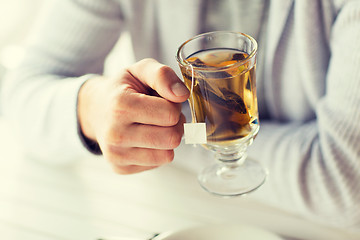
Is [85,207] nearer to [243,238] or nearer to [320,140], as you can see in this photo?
[243,238]

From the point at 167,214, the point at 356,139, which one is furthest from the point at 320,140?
the point at 167,214

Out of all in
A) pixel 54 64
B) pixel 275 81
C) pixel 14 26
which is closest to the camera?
pixel 275 81

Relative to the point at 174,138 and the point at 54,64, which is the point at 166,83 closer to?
the point at 174,138

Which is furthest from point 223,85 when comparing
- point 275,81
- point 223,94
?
point 275,81

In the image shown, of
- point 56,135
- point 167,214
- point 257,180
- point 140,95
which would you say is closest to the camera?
point 140,95

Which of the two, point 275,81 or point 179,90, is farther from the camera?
point 275,81

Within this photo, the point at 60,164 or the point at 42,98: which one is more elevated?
the point at 42,98

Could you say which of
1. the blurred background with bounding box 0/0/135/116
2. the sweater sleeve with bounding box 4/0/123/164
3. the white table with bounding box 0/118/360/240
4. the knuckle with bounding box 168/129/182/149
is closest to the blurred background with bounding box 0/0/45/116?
the blurred background with bounding box 0/0/135/116

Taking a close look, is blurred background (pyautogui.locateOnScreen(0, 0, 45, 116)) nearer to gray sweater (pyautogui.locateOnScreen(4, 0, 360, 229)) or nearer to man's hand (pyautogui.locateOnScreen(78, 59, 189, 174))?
gray sweater (pyautogui.locateOnScreen(4, 0, 360, 229))

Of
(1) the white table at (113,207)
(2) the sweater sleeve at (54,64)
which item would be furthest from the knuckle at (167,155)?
(2) the sweater sleeve at (54,64)
